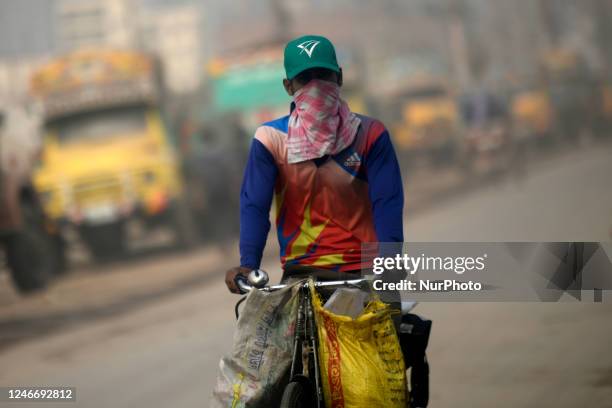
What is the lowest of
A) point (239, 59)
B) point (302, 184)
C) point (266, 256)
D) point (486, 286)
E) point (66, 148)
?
point (486, 286)

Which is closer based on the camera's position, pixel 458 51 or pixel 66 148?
pixel 66 148

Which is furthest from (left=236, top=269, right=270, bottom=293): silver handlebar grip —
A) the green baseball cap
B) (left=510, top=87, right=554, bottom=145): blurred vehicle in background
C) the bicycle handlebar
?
(left=510, top=87, right=554, bottom=145): blurred vehicle in background

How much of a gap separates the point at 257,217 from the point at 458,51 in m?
50.2

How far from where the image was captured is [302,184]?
4379mm

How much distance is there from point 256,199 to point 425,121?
92.1ft

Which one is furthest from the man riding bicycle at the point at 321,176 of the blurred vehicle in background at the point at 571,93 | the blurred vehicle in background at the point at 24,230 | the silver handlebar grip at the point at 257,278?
the blurred vehicle in background at the point at 571,93

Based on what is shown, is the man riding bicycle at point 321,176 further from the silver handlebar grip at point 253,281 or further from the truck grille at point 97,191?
the truck grille at point 97,191

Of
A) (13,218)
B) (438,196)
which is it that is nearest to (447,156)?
(438,196)

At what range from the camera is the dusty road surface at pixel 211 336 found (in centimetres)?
706

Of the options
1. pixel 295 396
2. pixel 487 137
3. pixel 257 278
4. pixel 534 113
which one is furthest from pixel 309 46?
pixel 534 113

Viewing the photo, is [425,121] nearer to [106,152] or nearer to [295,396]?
[106,152]

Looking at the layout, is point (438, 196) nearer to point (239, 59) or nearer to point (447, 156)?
point (239, 59)

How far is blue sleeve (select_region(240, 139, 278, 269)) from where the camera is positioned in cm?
437

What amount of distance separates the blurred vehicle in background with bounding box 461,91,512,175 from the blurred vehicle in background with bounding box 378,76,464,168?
15.9 feet
